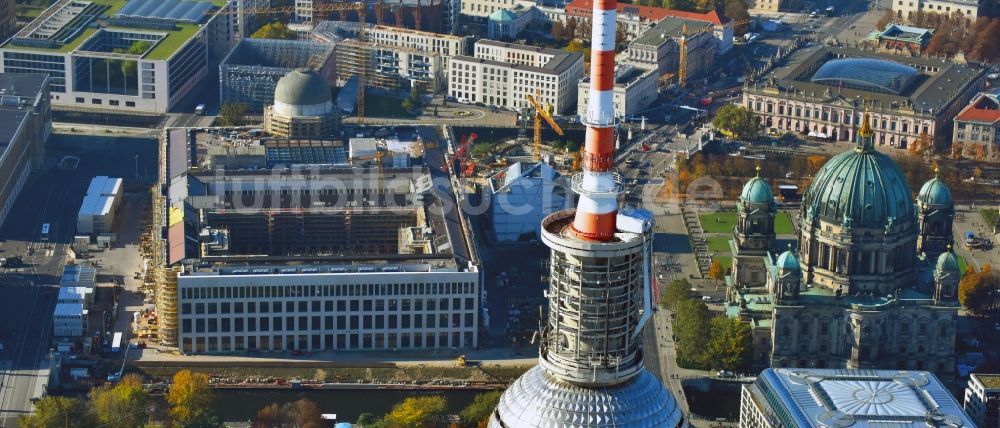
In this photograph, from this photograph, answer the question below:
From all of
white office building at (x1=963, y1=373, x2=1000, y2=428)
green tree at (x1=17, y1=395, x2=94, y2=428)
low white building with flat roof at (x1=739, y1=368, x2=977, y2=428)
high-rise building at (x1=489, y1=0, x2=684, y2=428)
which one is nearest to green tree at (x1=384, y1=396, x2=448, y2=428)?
green tree at (x1=17, y1=395, x2=94, y2=428)

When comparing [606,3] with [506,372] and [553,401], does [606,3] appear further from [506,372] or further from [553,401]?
[506,372]

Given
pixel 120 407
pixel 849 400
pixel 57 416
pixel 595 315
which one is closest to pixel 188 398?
pixel 120 407

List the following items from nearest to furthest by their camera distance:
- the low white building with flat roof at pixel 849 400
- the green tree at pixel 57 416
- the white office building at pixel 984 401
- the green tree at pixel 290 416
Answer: the low white building with flat roof at pixel 849 400 < the green tree at pixel 57 416 < the green tree at pixel 290 416 < the white office building at pixel 984 401

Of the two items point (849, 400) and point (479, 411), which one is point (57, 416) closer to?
point (479, 411)

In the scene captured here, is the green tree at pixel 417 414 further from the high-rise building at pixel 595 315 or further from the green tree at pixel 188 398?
the high-rise building at pixel 595 315

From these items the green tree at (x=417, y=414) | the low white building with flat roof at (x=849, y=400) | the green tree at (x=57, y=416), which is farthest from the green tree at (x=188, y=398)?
the low white building with flat roof at (x=849, y=400)

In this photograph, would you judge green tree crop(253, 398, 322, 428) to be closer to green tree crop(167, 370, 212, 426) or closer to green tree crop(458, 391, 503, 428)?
green tree crop(167, 370, 212, 426)
